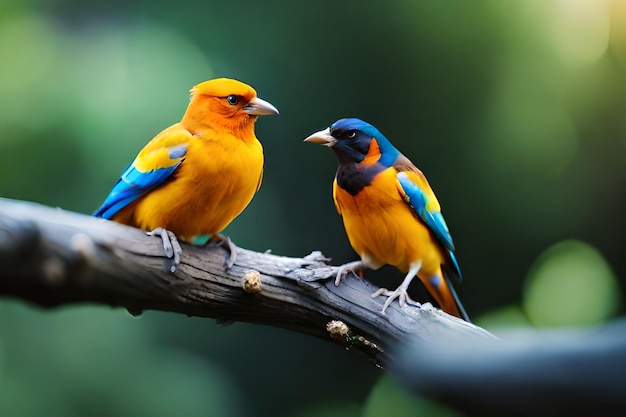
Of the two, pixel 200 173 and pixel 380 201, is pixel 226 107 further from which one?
pixel 380 201

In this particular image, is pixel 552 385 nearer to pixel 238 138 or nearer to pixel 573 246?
pixel 238 138

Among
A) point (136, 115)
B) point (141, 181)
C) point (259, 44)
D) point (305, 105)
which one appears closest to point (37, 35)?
point (136, 115)

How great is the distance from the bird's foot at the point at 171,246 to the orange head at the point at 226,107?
1.17 ft

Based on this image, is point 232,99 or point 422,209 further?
point 422,209

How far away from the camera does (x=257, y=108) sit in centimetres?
217

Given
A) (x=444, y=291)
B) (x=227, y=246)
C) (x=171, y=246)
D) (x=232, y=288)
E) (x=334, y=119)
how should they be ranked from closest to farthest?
1. (x=171, y=246)
2. (x=232, y=288)
3. (x=227, y=246)
4. (x=444, y=291)
5. (x=334, y=119)

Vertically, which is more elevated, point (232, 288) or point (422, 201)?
point (422, 201)

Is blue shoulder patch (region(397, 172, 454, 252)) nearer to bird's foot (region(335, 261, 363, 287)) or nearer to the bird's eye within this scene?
bird's foot (region(335, 261, 363, 287))

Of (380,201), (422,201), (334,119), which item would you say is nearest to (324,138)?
(380,201)

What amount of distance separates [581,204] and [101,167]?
2503 millimetres

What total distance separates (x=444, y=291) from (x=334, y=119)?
52.5 inches

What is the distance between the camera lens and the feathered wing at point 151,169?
206 centimetres

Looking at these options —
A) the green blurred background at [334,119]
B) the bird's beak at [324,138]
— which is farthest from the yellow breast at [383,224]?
the green blurred background at [334,119]

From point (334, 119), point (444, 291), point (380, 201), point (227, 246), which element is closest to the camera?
point (227, 246)
